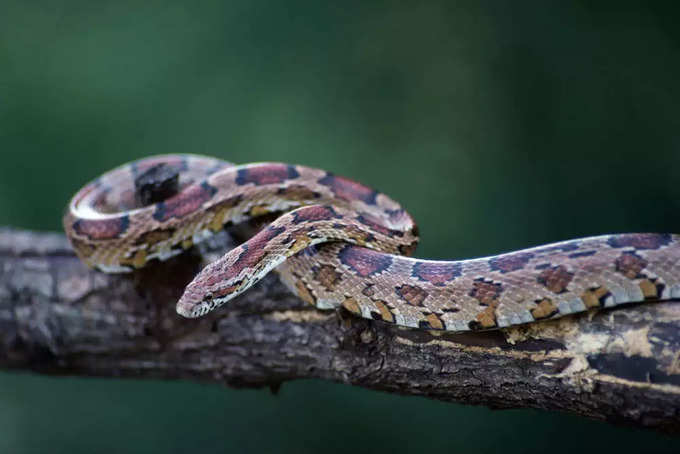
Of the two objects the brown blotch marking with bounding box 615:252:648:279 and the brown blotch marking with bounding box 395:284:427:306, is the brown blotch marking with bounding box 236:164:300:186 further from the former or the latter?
the brown blotch marking with bounding box 615:252:648:279

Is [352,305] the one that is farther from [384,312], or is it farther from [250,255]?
[250,255]

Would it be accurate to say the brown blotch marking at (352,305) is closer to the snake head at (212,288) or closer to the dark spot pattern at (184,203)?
the snake head at (212,288)

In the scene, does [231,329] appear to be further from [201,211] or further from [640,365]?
[640,365]

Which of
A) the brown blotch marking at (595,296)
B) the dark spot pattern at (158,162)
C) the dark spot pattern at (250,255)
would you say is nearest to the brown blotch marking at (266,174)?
the dark spot pattern at (250,255)

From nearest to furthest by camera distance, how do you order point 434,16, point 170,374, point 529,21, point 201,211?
point 201,211, point 170,374, point 529,21, point 434,16

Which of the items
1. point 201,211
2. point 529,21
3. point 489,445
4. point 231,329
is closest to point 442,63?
point 529,21

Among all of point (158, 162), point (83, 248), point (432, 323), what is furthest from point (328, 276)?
point (158, 162)
